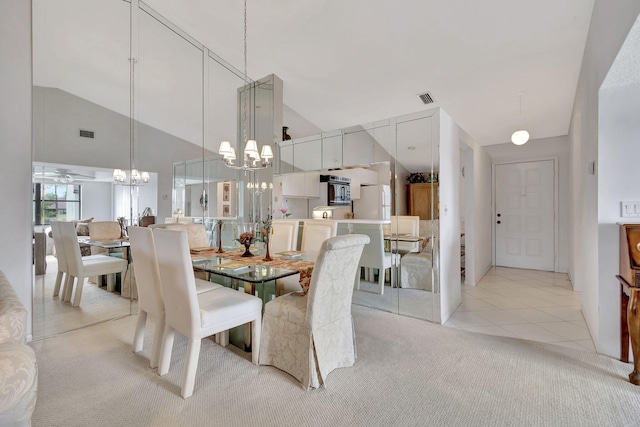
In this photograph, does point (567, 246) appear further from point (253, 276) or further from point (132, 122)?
point (132, 122)

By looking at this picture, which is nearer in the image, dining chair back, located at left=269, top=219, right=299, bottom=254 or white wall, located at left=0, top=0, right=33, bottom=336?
white wall, located at left=0, top=0, right=33, bottom=336

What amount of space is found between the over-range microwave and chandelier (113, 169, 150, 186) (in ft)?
7.96

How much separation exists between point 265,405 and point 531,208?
229 inches

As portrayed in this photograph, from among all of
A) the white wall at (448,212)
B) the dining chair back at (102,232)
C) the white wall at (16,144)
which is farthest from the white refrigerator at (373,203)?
the white wall at (16,144)

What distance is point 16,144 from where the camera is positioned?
2.26 meters

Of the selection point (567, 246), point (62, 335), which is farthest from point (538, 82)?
point (62, 335)

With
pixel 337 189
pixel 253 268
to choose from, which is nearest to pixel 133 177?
pixel 253 268

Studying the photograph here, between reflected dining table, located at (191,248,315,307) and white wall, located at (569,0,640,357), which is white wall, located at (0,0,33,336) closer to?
reflected dining table, located at (191,248,315,307)

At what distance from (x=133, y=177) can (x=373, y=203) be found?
9.72 ft

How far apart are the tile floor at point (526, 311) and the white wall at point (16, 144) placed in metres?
3.85

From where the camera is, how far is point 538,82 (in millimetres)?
3426

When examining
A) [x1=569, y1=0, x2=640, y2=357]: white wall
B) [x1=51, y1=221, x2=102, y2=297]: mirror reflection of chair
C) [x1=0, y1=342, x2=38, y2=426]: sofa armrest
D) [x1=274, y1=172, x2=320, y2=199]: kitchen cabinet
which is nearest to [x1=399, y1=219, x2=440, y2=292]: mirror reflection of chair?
[x1=569, y1=0, x2=640, y2=357]: white wall

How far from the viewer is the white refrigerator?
11.3 ft

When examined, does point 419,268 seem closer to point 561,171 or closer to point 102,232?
point 102,232
